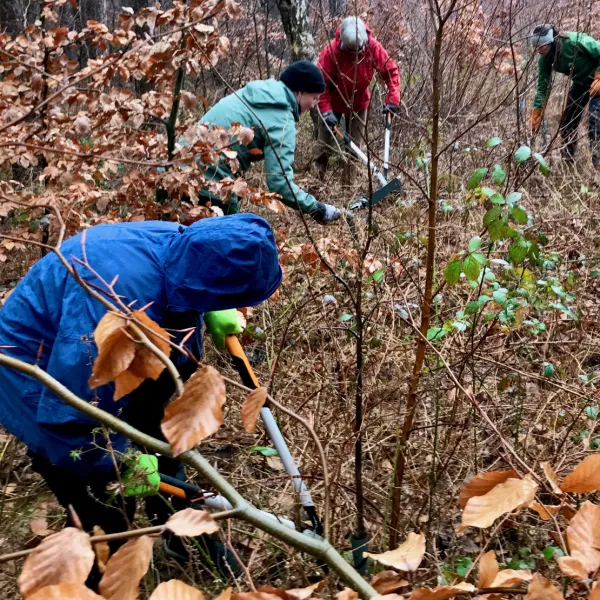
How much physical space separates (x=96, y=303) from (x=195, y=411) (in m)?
0.99

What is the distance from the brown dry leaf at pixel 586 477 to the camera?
3.14 ft

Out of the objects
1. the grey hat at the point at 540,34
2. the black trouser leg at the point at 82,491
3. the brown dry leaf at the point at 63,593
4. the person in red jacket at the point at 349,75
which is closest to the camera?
the brown dry leaf at the point at 63,593

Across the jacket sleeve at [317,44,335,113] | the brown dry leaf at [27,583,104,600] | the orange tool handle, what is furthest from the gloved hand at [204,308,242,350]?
the jacket sleeve at [317,44,335,113]

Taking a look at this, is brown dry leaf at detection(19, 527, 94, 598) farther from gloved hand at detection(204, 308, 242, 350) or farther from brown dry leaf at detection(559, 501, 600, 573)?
gloved hand at detection(204, 308, 242, 350)

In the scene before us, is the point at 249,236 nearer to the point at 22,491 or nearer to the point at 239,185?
the point at 239,185

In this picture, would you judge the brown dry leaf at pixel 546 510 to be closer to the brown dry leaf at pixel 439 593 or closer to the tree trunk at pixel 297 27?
the brown dry leaf at pixel 439 593

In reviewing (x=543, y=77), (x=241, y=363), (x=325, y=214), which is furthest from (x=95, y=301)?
(x=543, y=77)

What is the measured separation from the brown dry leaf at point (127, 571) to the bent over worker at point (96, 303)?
3.06 feet

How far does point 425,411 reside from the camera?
2812mm

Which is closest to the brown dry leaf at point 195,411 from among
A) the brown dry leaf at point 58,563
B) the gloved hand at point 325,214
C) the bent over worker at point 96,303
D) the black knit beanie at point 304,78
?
the brown dry leaf at point 58,563

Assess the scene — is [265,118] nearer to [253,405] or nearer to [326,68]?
[326,68]

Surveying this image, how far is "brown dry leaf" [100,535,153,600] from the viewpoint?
2.43ft

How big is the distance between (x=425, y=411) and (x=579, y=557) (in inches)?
78.3

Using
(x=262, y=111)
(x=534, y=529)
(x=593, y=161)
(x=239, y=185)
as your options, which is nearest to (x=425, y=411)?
(x=534, y=529)
